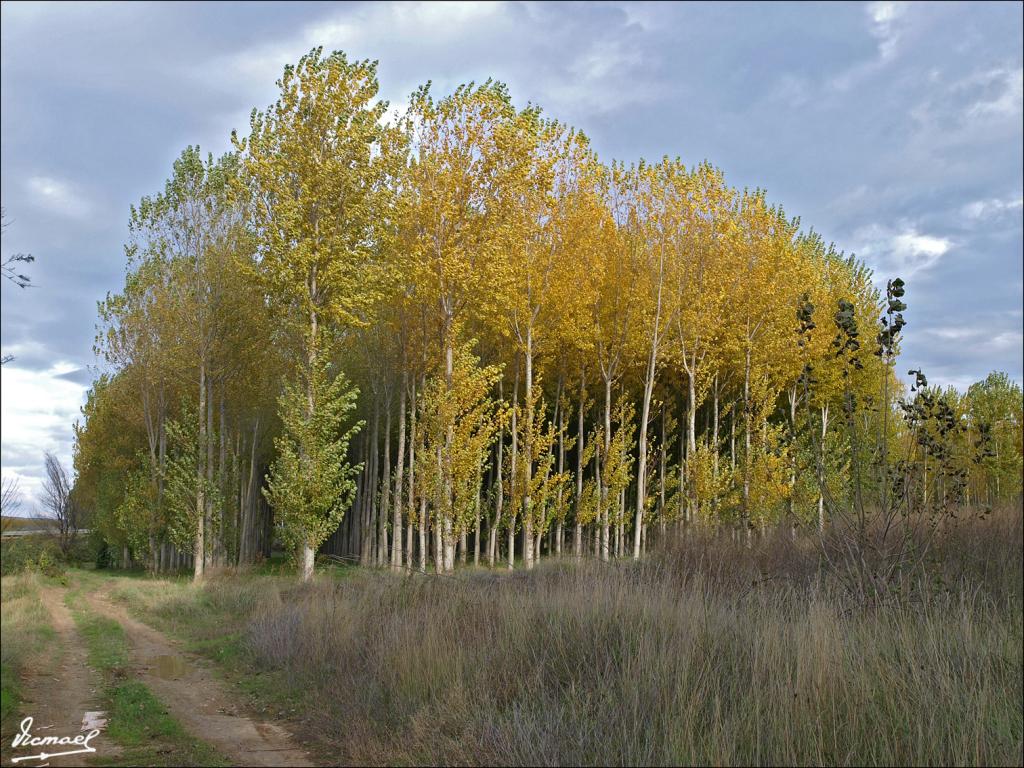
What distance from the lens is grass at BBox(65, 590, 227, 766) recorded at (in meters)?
6.56

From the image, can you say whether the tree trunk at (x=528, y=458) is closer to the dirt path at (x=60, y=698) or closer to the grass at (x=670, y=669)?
the grass at (x=670, y=669)

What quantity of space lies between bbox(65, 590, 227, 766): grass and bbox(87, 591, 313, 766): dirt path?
17 cm

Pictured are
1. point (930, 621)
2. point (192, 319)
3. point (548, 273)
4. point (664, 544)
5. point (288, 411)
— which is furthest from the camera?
point (192, 319)

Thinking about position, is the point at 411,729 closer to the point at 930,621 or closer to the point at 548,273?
the point at 930,621

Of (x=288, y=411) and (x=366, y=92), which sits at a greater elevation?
(x=366, y=92)

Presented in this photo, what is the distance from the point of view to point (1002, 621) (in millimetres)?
7559

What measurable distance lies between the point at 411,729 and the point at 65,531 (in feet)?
12.5

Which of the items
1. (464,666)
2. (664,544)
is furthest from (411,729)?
(664,544)

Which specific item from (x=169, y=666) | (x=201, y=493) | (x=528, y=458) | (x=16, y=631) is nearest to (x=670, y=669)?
(x=16, y=631)

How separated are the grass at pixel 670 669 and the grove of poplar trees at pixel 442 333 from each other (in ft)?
16.6

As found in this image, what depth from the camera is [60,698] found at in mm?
6855

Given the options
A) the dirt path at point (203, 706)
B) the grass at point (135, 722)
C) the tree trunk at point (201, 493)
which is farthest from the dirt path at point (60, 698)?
the tree trunk at point (201, 493)

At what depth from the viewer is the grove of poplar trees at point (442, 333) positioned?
21859 millimetres

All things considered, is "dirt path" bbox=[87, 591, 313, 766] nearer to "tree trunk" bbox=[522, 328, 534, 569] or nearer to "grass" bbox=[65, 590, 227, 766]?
"grass" bbox=[65, 590, 227, 766]
